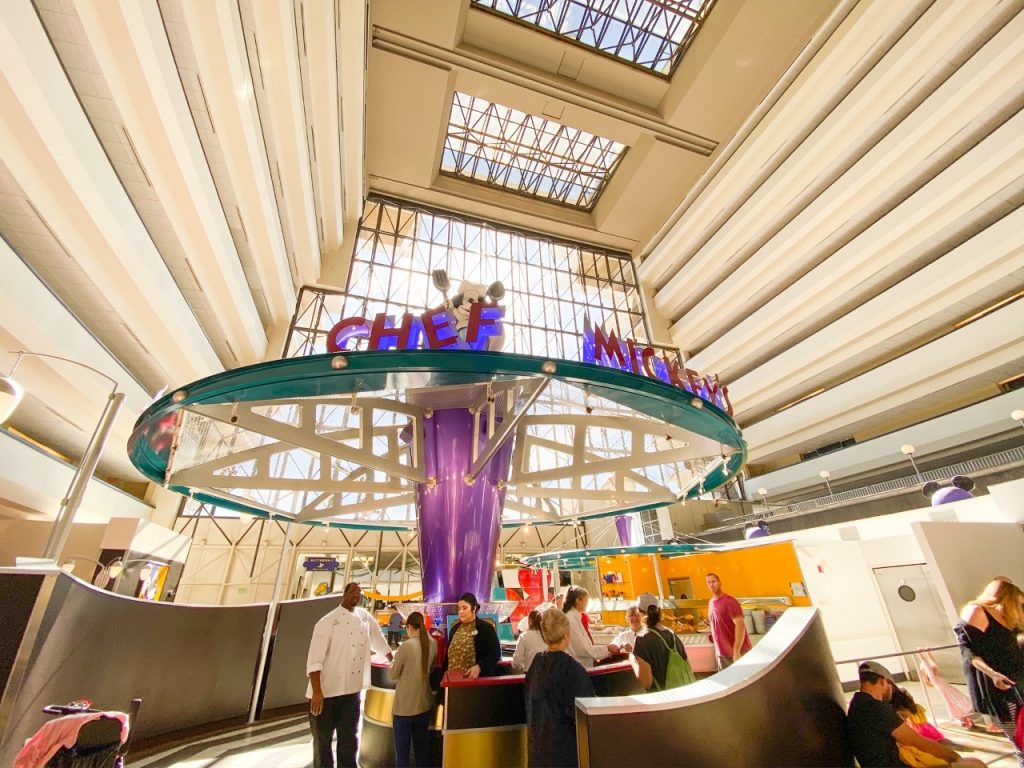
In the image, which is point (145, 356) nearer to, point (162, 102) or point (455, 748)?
point (162, 102)

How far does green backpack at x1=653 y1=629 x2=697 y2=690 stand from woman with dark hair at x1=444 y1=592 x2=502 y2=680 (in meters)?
1.66

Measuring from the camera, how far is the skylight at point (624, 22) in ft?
72.4

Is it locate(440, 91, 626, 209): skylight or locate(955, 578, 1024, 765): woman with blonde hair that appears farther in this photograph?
locate(440, 91, 626, 209): skylight

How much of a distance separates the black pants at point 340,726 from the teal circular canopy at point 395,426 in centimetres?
249

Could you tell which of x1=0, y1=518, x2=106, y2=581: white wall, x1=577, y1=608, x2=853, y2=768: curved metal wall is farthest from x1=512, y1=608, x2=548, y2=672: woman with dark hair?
x1=0, y1=518, x2=106, y2=581: white wall

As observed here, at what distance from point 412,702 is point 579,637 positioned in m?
1.85

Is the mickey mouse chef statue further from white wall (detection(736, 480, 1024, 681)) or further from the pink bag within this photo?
white wall (detection(736, 480, 1024, 681))

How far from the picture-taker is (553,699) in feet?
11.7

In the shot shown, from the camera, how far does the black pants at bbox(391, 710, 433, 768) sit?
4379 millimetres

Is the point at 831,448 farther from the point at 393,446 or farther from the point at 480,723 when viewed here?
the point at 480,723

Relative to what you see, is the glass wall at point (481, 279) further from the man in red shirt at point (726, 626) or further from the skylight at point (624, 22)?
the man in red shirt at point (726, 626)

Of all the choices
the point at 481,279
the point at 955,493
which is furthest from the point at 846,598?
the point at 481,279

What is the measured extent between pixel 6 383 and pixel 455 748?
5532 mm

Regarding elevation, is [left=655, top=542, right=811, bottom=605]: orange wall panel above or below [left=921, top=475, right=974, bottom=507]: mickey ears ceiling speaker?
below
